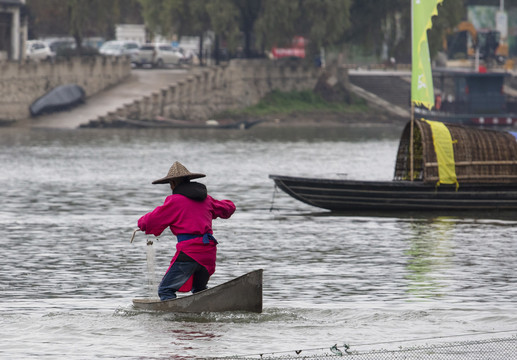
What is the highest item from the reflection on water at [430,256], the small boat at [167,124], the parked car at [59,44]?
the parked car at [59,44]

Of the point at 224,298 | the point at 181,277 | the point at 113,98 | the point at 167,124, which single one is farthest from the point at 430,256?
the point at 113,98

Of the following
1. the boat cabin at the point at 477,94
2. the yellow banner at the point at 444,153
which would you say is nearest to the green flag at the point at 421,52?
the yellow banner at the point at 444,153

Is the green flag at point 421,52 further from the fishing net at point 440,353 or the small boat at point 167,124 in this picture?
the small boat at point 167,124

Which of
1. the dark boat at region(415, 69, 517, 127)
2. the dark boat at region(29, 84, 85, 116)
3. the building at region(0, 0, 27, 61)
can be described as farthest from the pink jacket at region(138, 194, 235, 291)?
the building at region(0, 0, 27, 61)

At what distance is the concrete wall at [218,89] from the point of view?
7119 centimetres

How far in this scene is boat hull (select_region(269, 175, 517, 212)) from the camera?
26922 millimetres

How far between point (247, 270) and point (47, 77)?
173 ft

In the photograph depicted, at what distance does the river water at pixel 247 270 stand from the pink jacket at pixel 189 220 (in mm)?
665

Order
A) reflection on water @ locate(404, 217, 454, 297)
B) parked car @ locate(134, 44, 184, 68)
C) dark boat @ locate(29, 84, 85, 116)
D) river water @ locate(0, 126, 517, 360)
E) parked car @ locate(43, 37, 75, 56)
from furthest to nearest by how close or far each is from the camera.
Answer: parked car @ locate(134, 44, 184, 68) < parked car @ locate(43, 37, 75, 56) < dark boat @ locate(29, 84, 85, 116) < reflection on water @ locate(404, 217, 454, 297) < river water @ locate(0, 126, 517, 360)

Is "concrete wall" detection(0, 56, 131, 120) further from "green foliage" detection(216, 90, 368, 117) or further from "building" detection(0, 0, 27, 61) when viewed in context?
"green foliage" detection(216, 90, 368, 117)

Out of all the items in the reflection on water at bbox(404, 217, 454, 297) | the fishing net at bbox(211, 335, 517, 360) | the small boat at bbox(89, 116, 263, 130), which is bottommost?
the reflection on water at bbox(404, 217, 454, 297)

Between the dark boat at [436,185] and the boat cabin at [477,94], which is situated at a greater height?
the boat cabin at [477,94]

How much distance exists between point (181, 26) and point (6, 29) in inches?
412

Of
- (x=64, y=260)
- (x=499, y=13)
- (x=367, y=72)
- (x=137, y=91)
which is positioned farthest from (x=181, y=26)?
(x=64, y=260)
